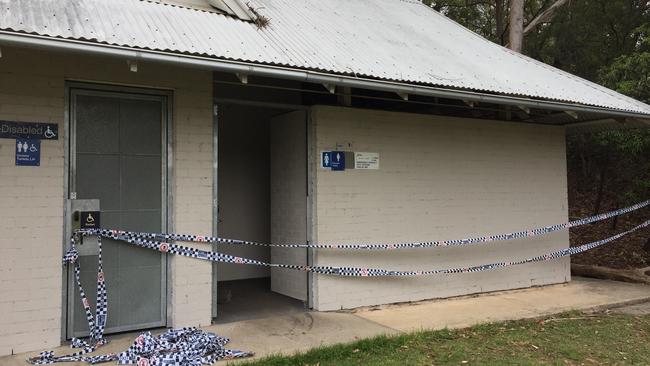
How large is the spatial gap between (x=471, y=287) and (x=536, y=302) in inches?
39.1

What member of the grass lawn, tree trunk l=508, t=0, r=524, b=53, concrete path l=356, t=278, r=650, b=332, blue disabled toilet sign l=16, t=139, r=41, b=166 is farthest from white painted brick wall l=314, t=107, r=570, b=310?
tree trunk l=508, t=0, r=524, b=53

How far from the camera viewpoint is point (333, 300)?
744 centimetres

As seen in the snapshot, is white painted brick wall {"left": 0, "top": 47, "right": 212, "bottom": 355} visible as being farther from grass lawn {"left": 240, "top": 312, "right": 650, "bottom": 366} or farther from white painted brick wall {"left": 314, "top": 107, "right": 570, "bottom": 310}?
white painted brick wall {"left": 314, "top": 107, "right": 570, "bottom": 310}

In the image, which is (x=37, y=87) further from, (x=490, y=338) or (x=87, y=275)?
(x=490, y=338)

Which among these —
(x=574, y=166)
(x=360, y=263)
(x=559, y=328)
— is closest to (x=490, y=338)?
(x=559, y=328)

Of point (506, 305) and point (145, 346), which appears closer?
point (145, 346)

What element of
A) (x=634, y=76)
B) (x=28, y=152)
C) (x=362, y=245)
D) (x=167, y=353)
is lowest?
(x=167, y=353)

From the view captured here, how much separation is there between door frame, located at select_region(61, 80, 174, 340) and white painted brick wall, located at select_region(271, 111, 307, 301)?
1957mm

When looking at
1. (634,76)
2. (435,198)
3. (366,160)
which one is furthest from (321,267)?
(634,76)

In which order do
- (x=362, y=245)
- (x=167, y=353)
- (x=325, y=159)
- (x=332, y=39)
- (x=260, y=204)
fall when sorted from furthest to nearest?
(x=260, y=204) → (x=332, y=39) → (x=362, y=245) → (x=325, y=159) → (x=167, y=353)

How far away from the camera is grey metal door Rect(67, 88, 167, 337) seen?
5.99 meters

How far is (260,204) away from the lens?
32.2ft

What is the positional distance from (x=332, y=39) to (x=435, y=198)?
285 centimetres

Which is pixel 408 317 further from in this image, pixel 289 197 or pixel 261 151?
pixel 261 151
